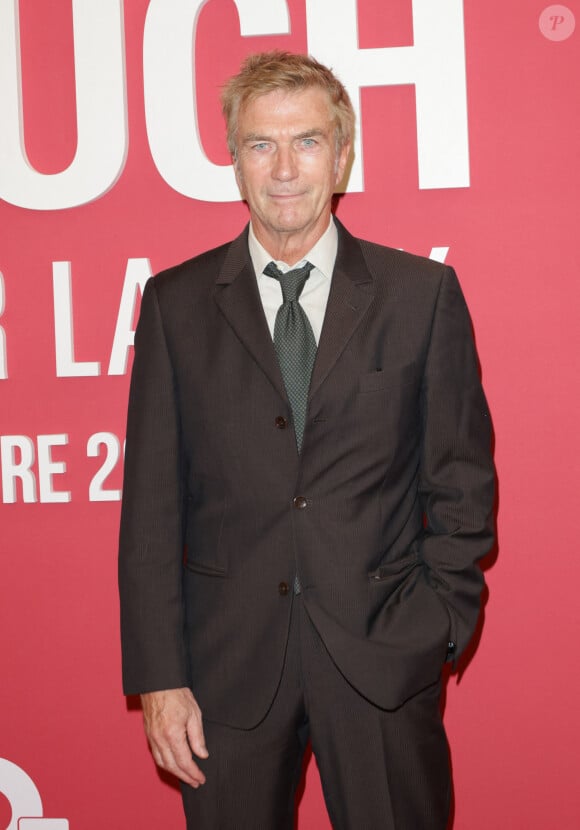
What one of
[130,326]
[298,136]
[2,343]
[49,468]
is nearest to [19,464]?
[49,468]

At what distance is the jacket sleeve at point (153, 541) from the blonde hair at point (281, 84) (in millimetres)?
511

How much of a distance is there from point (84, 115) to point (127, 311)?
1.63 feet

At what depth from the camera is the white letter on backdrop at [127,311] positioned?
8.02 feet

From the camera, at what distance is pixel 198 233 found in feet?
8.00

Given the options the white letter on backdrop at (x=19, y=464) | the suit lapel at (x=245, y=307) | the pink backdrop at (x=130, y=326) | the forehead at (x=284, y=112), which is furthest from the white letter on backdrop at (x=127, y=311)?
the forehead at (x=284, y=112)

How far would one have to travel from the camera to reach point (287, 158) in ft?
5.85

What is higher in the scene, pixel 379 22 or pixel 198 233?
pixel 379 22

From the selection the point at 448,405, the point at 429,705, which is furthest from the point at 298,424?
the point at 429,705

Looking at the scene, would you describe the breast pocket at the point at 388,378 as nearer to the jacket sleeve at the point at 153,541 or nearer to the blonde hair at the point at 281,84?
the jacket sleeve at the point at 153,541

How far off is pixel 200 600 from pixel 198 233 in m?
1.03

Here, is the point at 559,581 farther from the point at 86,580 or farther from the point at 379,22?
the point at 379,22

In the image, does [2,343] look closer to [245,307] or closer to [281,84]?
[245,307]

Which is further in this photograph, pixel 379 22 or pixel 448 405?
pixel 379 22

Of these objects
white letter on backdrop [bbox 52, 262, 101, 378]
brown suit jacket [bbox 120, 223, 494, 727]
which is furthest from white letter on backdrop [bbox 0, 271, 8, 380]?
brown suit jacket [bbox 120, 223, 494, 727]
